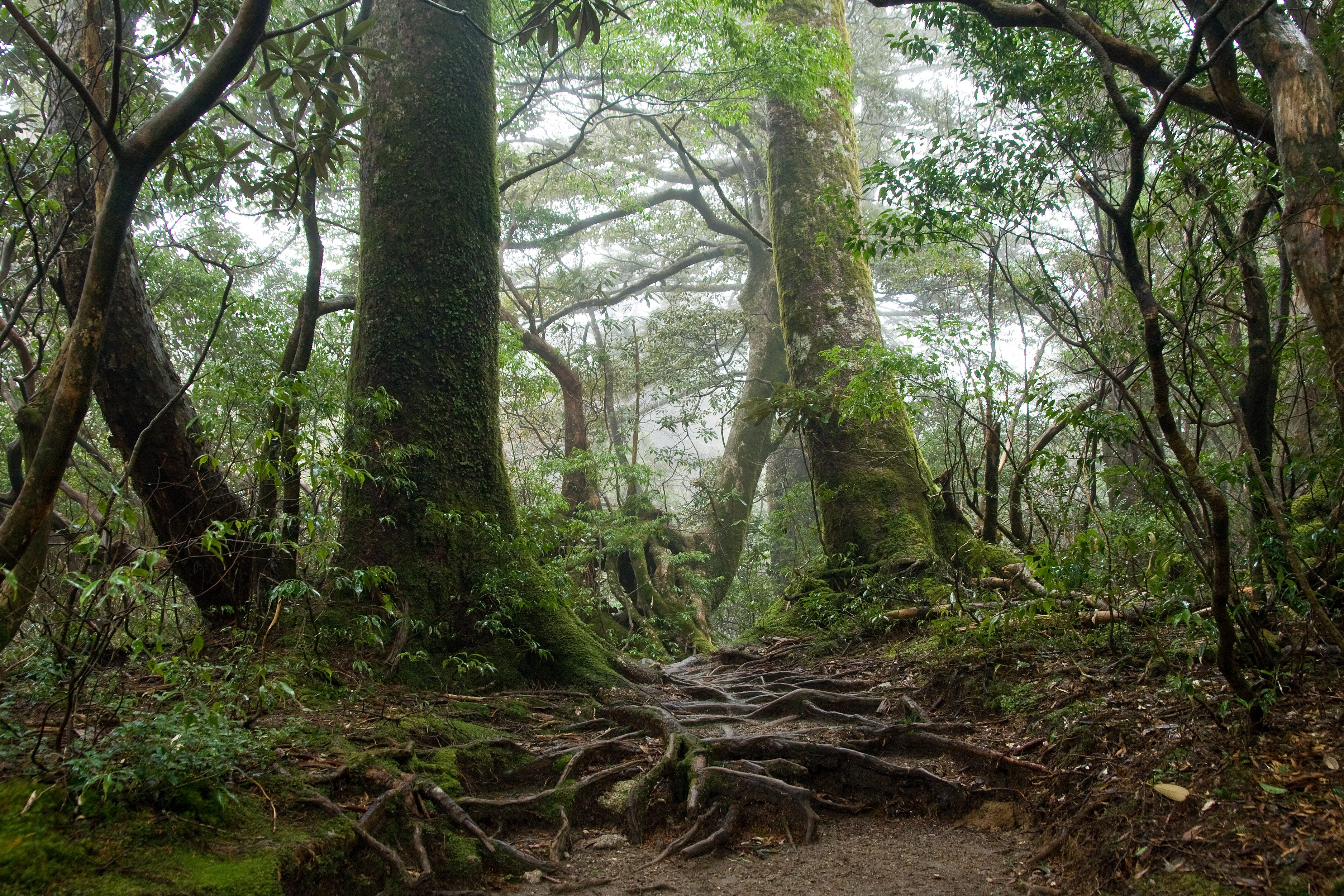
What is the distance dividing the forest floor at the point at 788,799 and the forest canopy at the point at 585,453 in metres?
0.05

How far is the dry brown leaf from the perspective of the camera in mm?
2566

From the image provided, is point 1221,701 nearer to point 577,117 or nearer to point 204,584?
point 204,584

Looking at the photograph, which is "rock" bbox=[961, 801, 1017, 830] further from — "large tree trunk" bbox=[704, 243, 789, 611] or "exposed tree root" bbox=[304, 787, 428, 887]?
"large tree trunk" bbox=[704, 243, 789, 611]

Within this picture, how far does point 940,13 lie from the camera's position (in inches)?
221

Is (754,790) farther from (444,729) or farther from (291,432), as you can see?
(291,432)

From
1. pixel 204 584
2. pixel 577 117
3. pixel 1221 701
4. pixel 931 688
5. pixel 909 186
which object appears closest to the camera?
pixel 1221 701

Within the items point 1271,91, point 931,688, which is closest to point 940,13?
point 1271,91

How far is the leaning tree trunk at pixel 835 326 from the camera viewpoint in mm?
7277

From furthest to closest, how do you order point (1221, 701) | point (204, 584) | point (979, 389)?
point (979, 389)
point (204, 584)
point (1221, 701)

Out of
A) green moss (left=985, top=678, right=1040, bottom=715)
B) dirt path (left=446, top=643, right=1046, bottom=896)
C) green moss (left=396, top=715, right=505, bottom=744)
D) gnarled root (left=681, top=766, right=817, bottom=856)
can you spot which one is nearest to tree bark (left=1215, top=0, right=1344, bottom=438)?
green moss (left=985, top=678, right=1040, bottom=715)

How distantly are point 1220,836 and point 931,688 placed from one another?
7.74 ft

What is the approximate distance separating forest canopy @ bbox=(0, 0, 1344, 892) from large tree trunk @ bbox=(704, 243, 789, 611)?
2.03 meters

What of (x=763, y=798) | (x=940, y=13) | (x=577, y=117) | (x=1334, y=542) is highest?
(x=577, y=117)

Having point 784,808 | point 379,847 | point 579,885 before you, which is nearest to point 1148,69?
point 784,808
